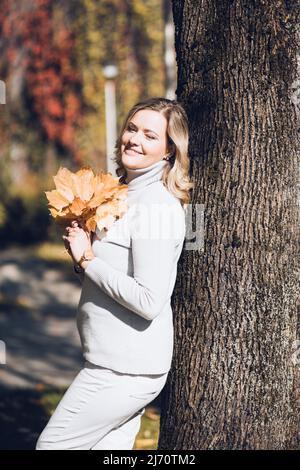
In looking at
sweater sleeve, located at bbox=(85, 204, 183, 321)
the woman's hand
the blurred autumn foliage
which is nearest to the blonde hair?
sweater sleeve, located at bbox=(85, 204, 183, 321)

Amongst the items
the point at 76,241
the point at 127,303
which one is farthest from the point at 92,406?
the point at 76,241

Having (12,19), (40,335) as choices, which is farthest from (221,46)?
(12,19)

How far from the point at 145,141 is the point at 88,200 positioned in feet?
1.23

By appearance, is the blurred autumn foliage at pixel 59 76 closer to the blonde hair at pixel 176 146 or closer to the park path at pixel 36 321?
the park path at pixel 36 321

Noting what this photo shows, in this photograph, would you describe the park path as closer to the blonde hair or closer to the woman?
the woman

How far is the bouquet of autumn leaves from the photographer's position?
3598mm

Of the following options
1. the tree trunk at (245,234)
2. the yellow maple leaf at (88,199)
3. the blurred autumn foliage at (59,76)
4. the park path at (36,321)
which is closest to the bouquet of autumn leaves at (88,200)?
the yellow maple leaf at (88,199)

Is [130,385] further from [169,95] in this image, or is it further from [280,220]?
[169,95]

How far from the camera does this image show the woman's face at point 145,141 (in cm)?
370

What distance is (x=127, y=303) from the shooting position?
3455 mm

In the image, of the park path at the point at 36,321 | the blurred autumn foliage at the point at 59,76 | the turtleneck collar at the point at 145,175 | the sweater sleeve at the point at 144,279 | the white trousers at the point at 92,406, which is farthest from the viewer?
the blurred autumn foliage at the point at 59,76

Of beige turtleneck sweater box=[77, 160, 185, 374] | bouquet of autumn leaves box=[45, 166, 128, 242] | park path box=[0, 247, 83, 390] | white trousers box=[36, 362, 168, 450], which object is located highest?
bouquet of autumn leaves box=[45, 166, 128, 242]

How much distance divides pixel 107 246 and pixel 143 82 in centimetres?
1464

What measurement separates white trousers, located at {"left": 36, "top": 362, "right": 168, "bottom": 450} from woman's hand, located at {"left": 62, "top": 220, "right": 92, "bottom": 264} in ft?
1.60
